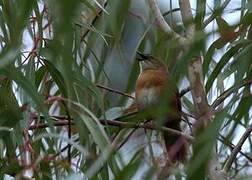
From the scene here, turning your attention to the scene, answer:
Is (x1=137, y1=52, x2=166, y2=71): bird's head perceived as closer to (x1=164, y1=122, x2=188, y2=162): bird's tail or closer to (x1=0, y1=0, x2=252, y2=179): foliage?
(x1=164, y1=122, x2=188, y2=162): bird's tail

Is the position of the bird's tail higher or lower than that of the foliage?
lower

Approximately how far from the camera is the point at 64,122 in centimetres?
150

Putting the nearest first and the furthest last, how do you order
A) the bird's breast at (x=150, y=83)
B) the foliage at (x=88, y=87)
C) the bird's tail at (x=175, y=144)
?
the foliage at (x=88, y=87) < the bird's tail at (x=175, y=144) < the bird's breast at (x=150, y=83)

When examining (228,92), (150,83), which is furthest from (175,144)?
(150,83)

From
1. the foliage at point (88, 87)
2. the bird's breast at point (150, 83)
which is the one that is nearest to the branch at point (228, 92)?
the foliage at point (88, 87)

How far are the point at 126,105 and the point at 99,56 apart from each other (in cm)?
16

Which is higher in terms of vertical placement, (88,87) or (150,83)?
(88,87)

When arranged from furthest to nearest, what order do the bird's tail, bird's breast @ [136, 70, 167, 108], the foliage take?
bird's breast @ [136, 70, 167, 108] → the bird's tail → the foliage

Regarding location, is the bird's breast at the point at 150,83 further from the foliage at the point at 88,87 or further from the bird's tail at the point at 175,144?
the foliage at the point at 88,87

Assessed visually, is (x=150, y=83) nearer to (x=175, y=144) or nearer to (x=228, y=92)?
(x=228, y=92)

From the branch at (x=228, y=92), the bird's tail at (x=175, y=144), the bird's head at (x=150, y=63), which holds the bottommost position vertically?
the bird's tail at (x=175, y=144)

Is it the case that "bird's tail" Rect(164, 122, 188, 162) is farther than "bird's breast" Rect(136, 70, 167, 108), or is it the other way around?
"bird's breast" Rect(136, 70, 167, 108)

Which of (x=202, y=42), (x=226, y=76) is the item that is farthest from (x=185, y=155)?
(x=202, y=42)

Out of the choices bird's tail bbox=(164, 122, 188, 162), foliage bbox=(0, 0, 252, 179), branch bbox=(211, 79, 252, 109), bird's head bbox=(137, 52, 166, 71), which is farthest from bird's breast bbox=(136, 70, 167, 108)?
branch bbox=(211, 79, 252, 109)
